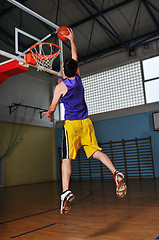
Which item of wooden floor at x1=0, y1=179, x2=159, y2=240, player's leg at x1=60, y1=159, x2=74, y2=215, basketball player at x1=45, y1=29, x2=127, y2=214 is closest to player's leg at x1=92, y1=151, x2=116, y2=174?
basketball player at x1=45, y1=29, x2=127, y2=214

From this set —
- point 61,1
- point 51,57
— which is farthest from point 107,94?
point 51,57

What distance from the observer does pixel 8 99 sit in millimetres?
10820

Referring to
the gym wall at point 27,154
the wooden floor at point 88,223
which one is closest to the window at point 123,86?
the gym wall at point 27,154

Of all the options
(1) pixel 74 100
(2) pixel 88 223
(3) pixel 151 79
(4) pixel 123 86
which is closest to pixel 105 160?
(1) pixel 74 100

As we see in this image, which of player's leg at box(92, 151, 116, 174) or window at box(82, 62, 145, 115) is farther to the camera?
window at box(82, 62, 145, 115)

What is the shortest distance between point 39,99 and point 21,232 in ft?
33.2

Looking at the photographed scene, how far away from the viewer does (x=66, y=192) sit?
229 centimetres

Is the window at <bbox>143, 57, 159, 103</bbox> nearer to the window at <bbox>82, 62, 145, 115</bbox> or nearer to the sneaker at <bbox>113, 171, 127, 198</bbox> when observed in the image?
the window at <bbox>82, 62, 145, 115</bbox>

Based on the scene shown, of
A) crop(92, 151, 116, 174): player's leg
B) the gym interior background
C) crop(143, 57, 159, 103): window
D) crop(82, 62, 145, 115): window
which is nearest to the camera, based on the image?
crop(92, 151, 116, 174): player's leg

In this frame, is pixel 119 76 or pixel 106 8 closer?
pixel 106 8

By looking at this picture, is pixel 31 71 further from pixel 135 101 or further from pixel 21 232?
pixel 21 232

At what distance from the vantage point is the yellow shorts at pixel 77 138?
2.39m

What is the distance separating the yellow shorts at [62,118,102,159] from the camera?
2387mm

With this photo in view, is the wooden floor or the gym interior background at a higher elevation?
the gym interior background
